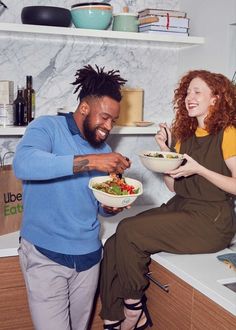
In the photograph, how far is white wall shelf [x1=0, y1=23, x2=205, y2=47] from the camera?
6.62 feet

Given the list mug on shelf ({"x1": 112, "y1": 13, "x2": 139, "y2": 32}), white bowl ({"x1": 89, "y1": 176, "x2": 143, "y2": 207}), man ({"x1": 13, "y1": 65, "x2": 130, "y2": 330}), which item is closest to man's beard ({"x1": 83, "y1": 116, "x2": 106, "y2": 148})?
man ({"x1": 13, "y1": 65, "x2": 130, "y2": 330})

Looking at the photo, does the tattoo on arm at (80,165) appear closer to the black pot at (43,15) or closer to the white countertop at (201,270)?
the white countertop at (201,270)

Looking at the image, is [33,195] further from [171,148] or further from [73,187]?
[171,148]

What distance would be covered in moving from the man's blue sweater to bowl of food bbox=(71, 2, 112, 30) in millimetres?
645

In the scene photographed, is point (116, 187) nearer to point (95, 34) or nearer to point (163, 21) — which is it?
point (95, 34)

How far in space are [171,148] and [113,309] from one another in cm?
73

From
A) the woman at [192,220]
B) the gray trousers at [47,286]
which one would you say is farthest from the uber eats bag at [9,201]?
the woman at [192,220]

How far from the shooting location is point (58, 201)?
1615 mm

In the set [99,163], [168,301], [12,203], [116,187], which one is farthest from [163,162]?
[12,203]

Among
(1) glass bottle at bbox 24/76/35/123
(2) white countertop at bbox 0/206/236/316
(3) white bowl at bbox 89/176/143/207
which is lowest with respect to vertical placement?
(2) white countertop at bbox 0/206/236/316

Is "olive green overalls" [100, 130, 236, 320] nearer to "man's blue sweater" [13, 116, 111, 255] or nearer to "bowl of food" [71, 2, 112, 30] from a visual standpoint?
"man's blue sweater" [13, 116, 111, 255]

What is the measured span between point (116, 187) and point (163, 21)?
38.7 inches

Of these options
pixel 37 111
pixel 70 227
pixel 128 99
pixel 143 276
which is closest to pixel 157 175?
pixel 128 99

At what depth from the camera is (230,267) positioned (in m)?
1.70
